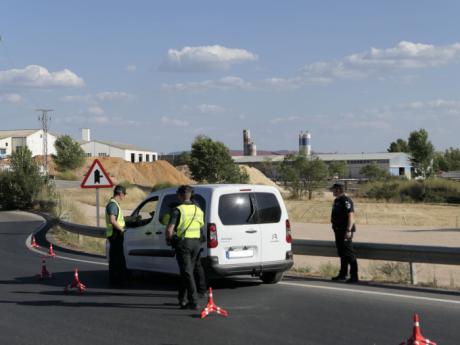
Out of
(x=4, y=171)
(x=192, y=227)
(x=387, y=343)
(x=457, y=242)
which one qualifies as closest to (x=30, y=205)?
(x=4, y=171)

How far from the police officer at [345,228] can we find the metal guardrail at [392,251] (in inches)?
20.4

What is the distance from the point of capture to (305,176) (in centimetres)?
7625

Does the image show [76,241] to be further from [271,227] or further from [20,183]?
[20,183]

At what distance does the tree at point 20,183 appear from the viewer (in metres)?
38.2

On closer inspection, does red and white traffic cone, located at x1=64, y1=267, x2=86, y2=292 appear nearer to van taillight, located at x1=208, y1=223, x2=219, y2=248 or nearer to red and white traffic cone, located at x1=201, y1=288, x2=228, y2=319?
van taillight, located at x1=208, y1=223, x2=219, y2=248

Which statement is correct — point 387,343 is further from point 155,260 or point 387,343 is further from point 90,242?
point 90,242

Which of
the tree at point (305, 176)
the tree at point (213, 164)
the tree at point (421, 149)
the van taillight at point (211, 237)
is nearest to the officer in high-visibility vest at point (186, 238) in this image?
the van taillight at point (211, 237)

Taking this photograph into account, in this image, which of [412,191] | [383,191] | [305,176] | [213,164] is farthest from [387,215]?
[213,164]

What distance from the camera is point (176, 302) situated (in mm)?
10133

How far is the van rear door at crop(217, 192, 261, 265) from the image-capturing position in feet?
35.1

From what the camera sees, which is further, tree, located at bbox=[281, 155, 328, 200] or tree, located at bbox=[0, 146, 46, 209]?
tree, located at bbox=[281, 155, 328, 200]

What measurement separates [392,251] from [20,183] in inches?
1175

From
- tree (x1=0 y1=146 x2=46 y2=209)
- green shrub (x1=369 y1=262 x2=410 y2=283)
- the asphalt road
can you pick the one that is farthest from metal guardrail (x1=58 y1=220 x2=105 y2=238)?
tree (x1=0 y1=146 x2=46 y2=209)

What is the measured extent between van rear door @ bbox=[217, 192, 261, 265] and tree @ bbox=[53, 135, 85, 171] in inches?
3479
